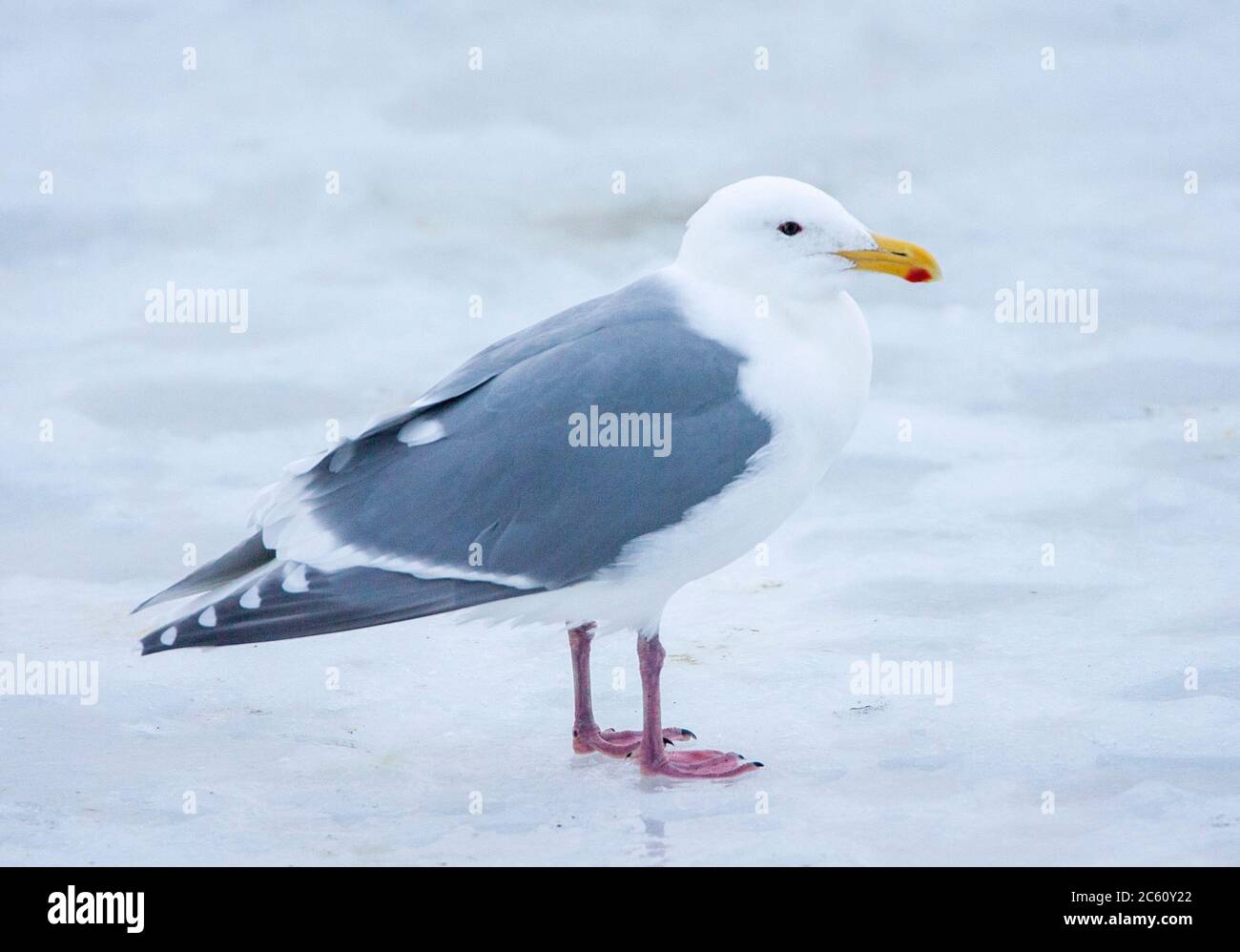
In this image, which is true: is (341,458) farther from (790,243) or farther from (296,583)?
(790,243)

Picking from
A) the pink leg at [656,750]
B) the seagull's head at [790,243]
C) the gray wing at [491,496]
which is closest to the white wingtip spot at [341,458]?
the gray wing at [491,496]

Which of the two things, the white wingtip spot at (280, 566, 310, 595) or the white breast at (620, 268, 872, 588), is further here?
the white breast at (620, 268, 872, 588)

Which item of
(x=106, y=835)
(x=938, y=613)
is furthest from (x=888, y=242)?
(x=106, y=835)

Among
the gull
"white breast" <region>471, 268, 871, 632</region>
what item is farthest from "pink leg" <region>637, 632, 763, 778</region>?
"white breast" <region>471, 268, 871, 632</region>

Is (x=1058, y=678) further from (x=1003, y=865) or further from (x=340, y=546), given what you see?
(x=340, y=546)

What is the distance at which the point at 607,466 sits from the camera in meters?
4.84

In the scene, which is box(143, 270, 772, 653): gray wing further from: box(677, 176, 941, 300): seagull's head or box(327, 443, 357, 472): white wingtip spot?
box(677, 176, 941, 300): seagull's head

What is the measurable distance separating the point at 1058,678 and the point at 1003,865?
1380 mm

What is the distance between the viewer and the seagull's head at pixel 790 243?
4.98m

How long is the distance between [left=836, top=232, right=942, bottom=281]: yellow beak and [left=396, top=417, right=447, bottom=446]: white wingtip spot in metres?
1.25

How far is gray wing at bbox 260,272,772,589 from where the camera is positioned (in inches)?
189

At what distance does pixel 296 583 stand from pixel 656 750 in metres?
1.18

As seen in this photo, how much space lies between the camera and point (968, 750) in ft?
17.3

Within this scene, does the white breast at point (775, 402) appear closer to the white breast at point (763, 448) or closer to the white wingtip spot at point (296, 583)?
the white breast at point (763, 448)
